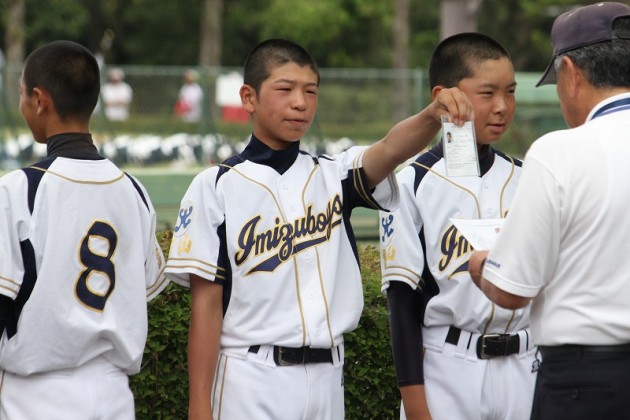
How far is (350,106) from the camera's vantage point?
17.2 metres

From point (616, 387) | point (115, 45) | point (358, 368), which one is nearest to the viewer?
point (616, 387)

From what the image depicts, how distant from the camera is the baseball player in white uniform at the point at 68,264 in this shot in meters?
3.83

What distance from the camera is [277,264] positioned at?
4047 mm

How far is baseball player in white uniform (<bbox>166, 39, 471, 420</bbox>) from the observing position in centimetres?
398

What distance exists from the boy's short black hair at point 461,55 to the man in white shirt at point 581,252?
3.43 feet

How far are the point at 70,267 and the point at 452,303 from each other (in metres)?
1.45

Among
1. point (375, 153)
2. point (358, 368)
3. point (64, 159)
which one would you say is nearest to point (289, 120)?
point (375, 153)

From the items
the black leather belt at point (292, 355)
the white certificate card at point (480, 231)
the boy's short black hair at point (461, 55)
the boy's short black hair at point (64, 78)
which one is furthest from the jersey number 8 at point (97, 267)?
the boy's short black hair at point (461, 55)

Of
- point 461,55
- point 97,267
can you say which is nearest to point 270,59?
point 461,55

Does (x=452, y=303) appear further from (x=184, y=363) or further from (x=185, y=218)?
(x=184, y=363)

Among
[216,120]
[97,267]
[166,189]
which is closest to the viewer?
[97,267]

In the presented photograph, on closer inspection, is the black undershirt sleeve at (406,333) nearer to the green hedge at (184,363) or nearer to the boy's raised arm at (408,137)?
the boy's raised arm at (408,137)

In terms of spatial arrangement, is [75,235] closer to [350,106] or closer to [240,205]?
[240,205]

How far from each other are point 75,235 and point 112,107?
485 inches
